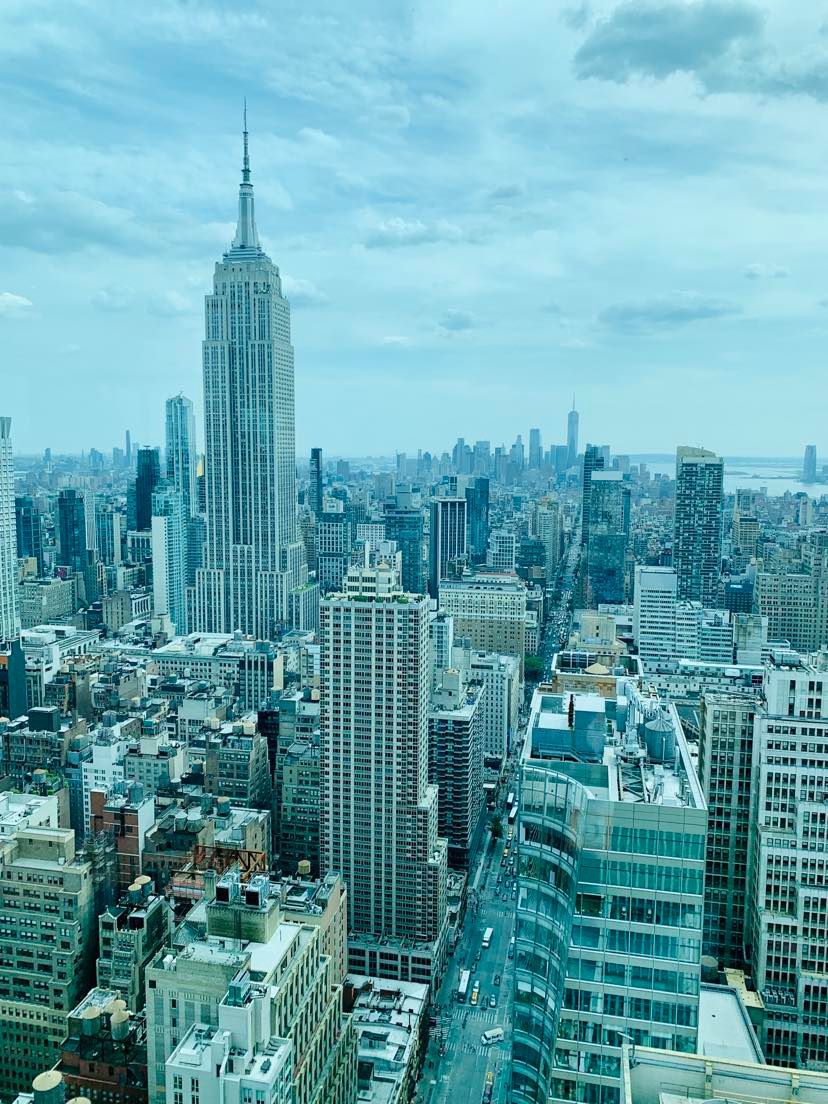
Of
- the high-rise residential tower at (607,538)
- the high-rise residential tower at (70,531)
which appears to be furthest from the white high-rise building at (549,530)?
the high-rise residential tower at (70,531)

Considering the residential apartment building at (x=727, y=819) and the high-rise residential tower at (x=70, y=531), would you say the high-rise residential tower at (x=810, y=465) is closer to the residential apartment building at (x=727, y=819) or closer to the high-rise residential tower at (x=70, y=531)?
the residential apartment building at (x=727, y=819)

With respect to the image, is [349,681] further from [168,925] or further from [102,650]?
[102,650]

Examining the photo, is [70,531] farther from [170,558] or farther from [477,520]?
[477,520]

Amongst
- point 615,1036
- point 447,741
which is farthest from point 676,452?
point 615,1036

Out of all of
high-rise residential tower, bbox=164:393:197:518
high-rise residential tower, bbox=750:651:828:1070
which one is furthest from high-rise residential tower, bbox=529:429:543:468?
high-rise residential tower, bbox=750:651:828:1070

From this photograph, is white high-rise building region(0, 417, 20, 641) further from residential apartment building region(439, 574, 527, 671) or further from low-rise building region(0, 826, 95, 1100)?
low-rise building region(0, 826, 95, 1100)

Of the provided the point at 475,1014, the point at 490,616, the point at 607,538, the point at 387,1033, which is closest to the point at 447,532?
the point at 607,538
